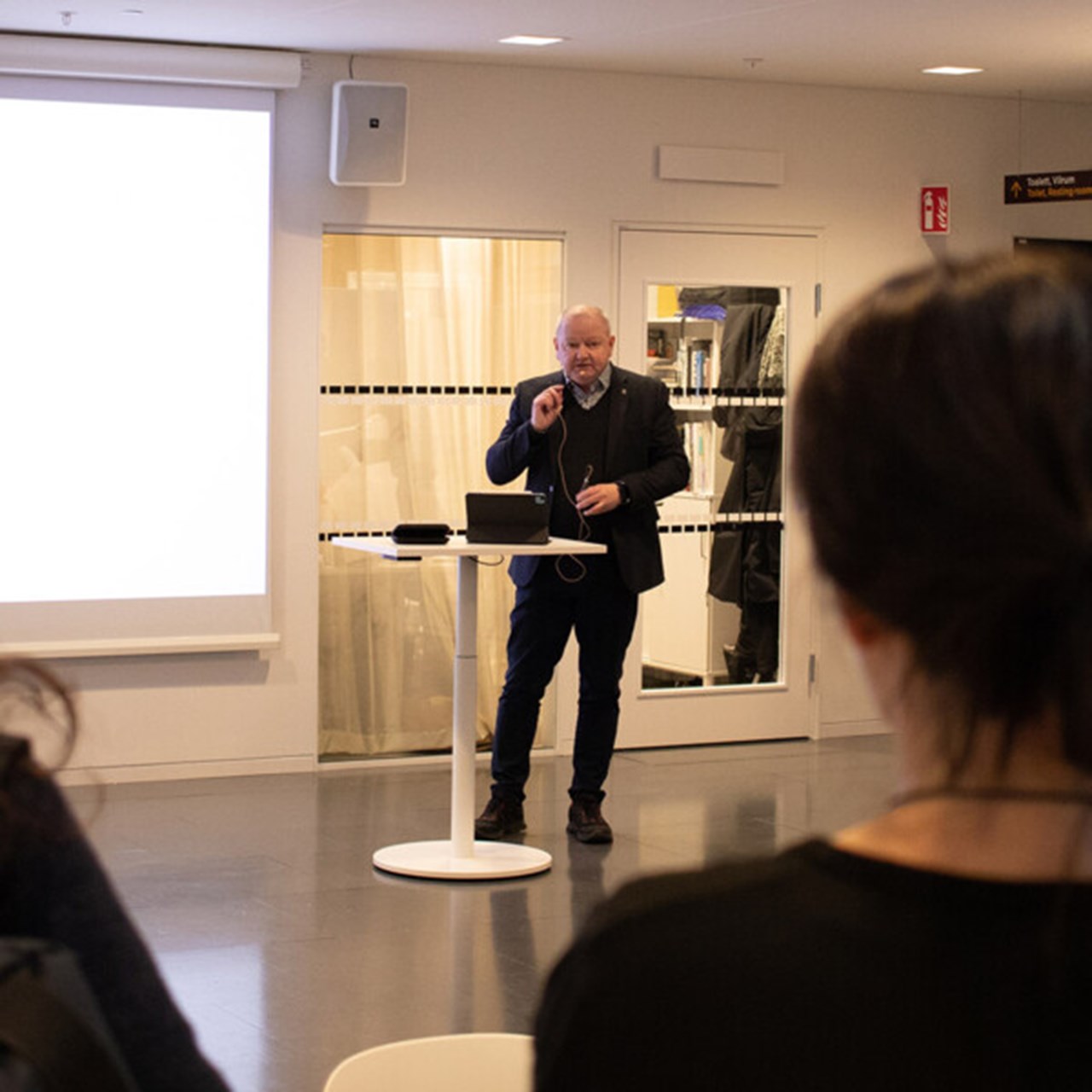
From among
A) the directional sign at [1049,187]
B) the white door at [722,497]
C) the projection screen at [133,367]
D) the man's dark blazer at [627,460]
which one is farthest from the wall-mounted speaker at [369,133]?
the directional sign at [1049,187]

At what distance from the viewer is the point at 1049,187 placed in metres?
8.00

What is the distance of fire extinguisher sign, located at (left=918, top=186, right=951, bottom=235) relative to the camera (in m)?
8.12

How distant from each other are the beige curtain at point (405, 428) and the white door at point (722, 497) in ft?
1.88

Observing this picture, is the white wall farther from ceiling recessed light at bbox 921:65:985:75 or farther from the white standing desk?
the white standing desk

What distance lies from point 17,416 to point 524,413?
2.22 m

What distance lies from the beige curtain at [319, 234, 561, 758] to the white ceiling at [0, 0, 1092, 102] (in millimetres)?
862

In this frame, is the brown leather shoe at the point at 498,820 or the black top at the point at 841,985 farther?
the brown leather shoe at the point at 498,820

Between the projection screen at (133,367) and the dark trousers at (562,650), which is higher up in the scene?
the projection screen at (133,367)

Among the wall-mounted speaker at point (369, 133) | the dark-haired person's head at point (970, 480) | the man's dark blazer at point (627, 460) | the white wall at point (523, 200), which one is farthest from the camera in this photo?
the white wall at point (523, 200)

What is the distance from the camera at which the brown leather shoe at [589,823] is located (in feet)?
19.4

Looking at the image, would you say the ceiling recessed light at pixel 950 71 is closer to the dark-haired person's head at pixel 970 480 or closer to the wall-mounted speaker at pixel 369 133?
the wall-mounted speaker at pixel 369 133

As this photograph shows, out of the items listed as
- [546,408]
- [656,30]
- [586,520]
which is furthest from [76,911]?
[656,30]

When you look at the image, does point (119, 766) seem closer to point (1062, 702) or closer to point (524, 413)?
point (524, 413)

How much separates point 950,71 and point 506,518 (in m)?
3.70
